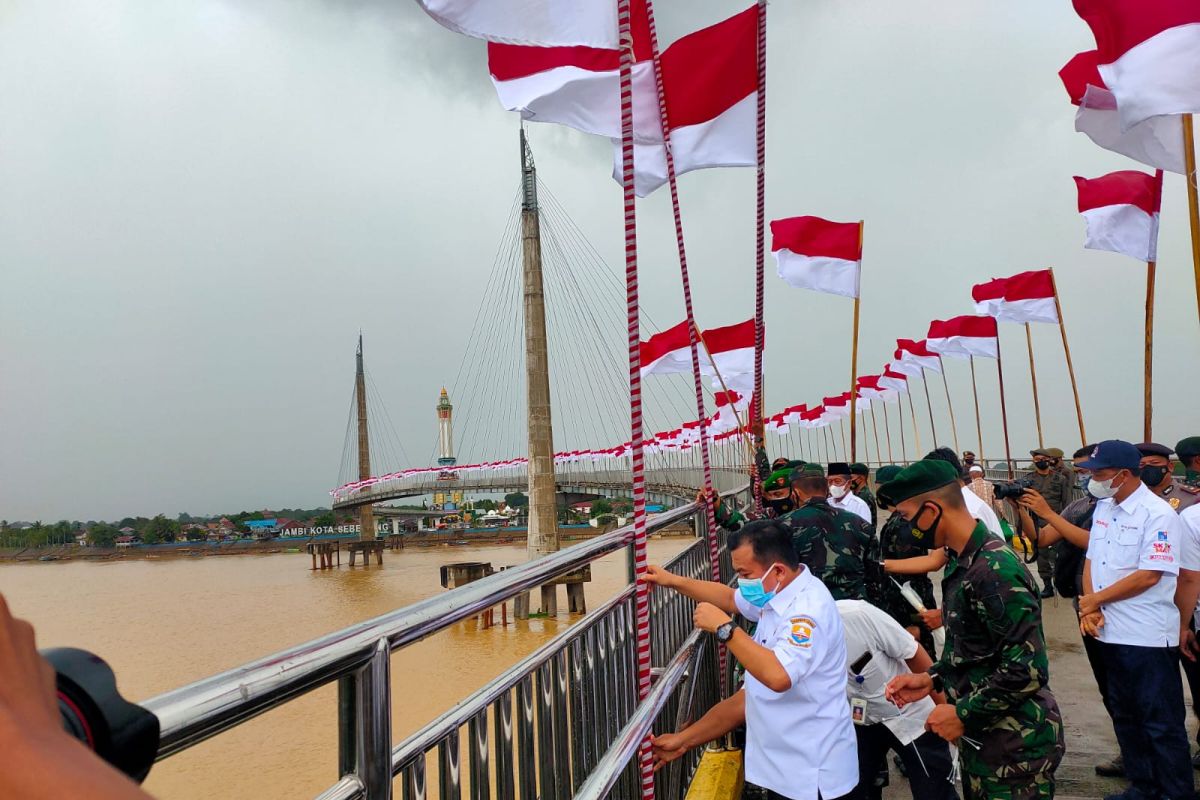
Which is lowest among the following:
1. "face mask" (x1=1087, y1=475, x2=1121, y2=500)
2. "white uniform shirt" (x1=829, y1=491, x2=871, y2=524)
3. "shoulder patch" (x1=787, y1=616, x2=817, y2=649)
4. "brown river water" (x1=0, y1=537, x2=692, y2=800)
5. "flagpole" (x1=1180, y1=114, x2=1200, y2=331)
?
"brown river water" (x1=0, y1=537, x2=692, y2=800)

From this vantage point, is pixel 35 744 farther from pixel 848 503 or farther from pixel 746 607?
pixel 848 503

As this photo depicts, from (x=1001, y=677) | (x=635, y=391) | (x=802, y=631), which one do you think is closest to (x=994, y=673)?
→ (x=1001, y=677)

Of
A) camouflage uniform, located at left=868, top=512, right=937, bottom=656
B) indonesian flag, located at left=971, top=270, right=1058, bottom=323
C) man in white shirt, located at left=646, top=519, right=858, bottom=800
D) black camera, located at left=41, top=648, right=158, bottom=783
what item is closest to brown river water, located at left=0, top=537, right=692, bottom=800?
black camera, located at left=41, top=648, right=158, bottom=783

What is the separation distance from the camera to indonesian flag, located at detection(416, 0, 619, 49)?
3459 millimetres

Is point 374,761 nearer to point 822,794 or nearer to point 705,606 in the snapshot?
point 705,606

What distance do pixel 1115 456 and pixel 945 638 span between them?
146cm

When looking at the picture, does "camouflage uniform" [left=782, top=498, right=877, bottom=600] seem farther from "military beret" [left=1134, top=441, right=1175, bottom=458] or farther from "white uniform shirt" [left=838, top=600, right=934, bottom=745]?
"military beret" [left=1134, top=441, right=1175, bottom=458]

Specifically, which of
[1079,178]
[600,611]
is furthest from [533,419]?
[600,611]

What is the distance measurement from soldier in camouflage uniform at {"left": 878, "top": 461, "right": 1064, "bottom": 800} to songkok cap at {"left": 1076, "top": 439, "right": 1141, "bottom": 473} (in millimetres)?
1632

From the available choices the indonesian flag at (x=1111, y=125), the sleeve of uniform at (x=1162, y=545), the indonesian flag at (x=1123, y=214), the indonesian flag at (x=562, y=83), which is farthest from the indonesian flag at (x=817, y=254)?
the sleeve of uniform at (x=1162, y=545)

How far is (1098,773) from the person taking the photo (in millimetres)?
4371

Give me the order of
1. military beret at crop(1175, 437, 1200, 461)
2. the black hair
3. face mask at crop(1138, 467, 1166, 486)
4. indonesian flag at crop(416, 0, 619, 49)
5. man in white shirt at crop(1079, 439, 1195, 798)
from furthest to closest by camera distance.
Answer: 1. military beret at crop(1175, 437, 1200, 461)
2. face mask at crop(1138, 467, 1166, 486)
3. man in white shirt at crop(1079, 439, 1195, 798)
4. indonesian flag at crop(416, 0, 619, 49)
5. the black hair

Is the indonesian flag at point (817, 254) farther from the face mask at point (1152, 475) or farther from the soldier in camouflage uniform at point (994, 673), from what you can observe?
the soldier in camouflage uniform at point (994, 673)

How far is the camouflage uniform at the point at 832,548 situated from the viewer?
3938mm
